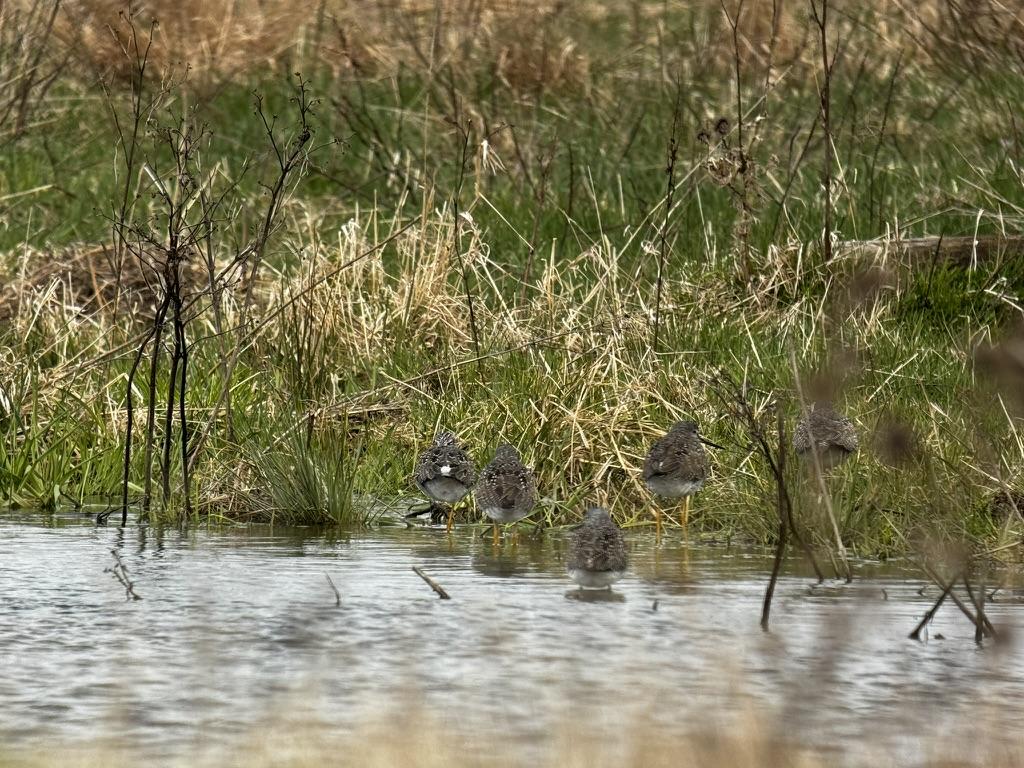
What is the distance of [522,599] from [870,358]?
363 centimetres

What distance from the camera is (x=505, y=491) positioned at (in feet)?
23.9

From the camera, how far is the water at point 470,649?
4645mm

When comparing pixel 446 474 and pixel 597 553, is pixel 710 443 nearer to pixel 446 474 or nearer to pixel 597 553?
pixel 446 474

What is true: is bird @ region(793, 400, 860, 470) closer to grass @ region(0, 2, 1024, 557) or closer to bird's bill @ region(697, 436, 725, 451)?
grass @ region(0, 2, 1024, 557)

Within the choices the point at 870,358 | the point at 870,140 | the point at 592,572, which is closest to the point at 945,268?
the point at 870,358

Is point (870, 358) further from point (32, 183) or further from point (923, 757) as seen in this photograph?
point (32, 183)

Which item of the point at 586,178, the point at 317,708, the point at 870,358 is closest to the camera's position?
the point at 317,708

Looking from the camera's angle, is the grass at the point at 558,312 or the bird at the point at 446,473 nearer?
the bird at the point at 446,473

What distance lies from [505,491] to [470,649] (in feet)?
6.20

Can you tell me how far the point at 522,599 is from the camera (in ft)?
20.4

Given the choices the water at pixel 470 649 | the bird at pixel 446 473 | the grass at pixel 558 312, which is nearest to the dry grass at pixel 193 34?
the grass at pixel 558 312

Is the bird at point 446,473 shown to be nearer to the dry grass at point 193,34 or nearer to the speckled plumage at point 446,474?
the speckled plumage at point 446,474

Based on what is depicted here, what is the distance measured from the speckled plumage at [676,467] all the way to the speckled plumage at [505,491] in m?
0.49

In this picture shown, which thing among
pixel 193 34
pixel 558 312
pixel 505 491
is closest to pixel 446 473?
pixel 505 491
